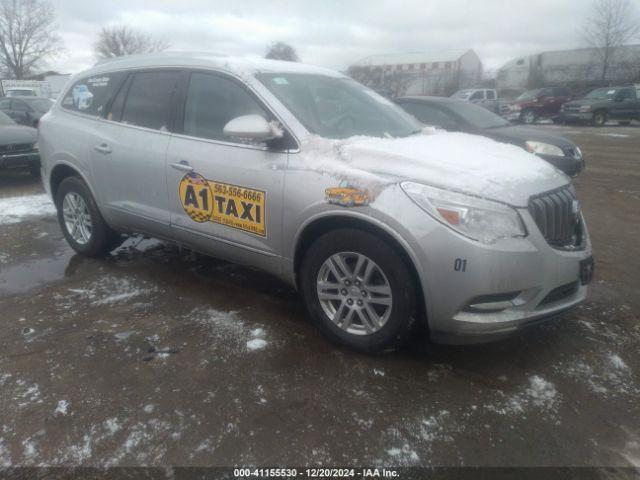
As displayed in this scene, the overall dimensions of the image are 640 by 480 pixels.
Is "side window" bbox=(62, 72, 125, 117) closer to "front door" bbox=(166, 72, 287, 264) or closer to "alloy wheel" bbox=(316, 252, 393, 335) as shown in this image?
"front door" bbox=(166, 72, 287, 264)

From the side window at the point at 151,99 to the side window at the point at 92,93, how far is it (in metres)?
0.30

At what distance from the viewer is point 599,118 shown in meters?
20.4

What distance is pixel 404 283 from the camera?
2693 millimetres

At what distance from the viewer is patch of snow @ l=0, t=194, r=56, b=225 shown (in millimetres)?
6406

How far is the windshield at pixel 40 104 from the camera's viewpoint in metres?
15.4

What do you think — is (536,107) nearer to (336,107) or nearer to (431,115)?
(431,115)

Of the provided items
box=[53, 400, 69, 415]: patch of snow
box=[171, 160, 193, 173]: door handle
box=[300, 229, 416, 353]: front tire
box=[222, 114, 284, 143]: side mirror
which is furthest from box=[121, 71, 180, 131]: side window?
box=[53, 400, 69, 415]: patch of snow

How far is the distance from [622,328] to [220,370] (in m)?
2.72

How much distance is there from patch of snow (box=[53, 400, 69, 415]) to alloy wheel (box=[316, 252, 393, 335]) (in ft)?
4.97

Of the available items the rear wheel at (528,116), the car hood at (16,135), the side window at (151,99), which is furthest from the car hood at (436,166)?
the rear wheel at (528,116)

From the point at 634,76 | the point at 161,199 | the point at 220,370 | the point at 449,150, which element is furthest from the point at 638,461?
the point at 634,76

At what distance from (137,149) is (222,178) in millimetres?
997

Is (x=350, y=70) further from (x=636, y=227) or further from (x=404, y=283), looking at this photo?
(x=404, y=283)

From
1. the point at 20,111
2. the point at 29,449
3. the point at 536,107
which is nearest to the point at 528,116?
the point at 536,107
